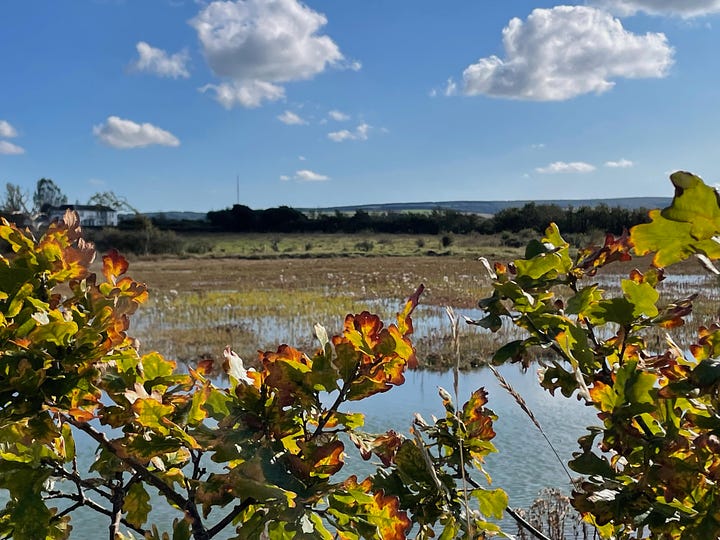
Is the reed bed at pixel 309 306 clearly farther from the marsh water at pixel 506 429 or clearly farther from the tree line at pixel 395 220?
the tree line at pixel 395 220

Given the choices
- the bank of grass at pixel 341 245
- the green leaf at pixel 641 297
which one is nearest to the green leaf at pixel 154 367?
the green leaf at pixel 641 297

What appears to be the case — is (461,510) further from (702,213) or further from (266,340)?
(266,340)

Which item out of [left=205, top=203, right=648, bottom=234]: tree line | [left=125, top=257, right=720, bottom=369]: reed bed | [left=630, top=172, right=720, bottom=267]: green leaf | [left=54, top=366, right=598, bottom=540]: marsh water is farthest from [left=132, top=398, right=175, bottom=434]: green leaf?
[left=205, top=203, right=648, bottom=234]: tree line

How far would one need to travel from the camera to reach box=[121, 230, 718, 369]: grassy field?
33.3 feet

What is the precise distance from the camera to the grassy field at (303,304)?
10.1 m

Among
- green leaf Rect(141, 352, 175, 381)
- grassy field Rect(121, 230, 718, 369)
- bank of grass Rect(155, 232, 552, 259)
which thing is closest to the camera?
green leaf Rect(141, 352, 175, 381)

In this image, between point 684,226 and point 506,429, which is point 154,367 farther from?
point 506,429

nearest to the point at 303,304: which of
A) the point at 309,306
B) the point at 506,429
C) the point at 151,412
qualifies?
the point at 309,306

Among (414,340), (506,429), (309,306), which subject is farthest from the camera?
(309,306)

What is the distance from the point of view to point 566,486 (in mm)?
5109

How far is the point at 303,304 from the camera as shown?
14.7 meters

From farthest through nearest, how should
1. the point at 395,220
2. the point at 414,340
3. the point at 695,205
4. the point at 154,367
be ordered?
1. the point at 395,220
2. the point at 414,340
3. the point at 154,367
4. the point at 695,205

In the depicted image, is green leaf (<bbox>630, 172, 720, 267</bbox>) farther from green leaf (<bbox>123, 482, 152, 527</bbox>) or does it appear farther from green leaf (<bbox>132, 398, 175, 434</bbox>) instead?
green leaf (<bbox>123, 482, 152, 527</bbox>)

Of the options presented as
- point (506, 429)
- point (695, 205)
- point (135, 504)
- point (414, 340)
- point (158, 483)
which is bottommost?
point (506, 429)
